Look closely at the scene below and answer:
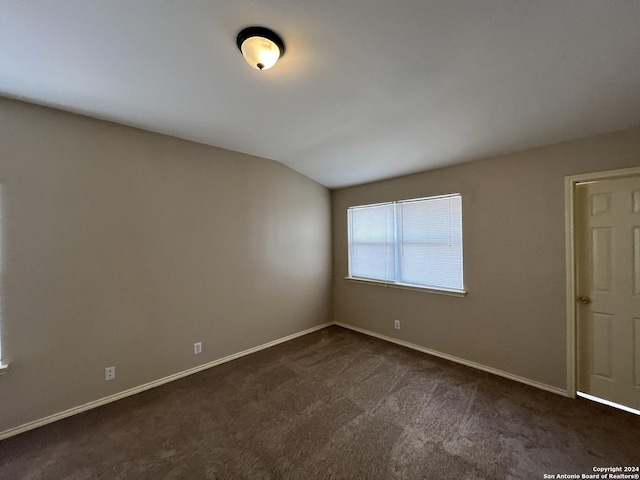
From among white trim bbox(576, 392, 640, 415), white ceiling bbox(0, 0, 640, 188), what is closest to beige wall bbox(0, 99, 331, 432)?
white ceiling bbox(0, 0, 640, 188)

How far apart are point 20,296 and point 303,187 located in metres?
3.28

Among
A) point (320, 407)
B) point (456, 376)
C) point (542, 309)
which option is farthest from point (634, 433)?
point (320, 407)

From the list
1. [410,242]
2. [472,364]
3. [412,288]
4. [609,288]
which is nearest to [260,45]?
[410,242]

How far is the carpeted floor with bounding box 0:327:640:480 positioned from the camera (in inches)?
64.8

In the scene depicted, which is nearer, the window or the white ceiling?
the white ceiling

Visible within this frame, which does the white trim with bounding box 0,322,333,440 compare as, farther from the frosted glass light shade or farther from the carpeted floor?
the frosted glass light shade

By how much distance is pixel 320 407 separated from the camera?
2.26 meters

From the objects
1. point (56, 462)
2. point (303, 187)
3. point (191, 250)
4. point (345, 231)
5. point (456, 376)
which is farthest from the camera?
point (345, 231)

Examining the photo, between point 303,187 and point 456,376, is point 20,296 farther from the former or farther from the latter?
point 456,376

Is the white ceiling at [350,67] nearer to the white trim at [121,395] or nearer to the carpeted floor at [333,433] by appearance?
the carpeted floor at [333,433]

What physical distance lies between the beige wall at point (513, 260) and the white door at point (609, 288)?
18 centimetres

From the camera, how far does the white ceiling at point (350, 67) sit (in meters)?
1.34

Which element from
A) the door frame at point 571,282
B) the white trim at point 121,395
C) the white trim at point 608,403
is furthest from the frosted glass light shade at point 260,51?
the white trim at point 608,403

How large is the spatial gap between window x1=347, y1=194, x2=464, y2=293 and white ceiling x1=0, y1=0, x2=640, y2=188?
864 mm
